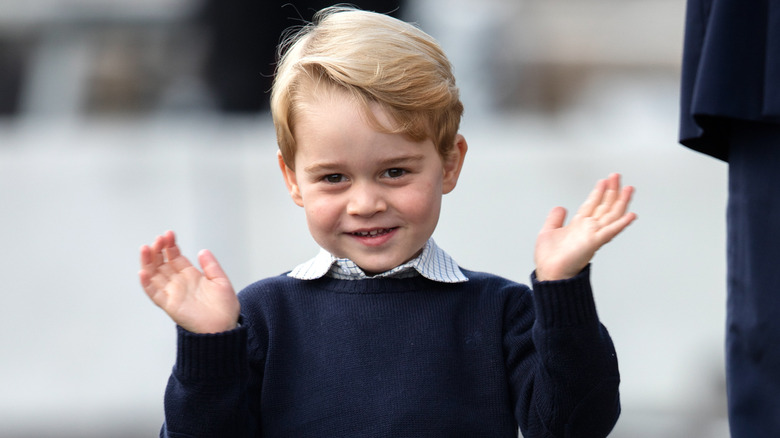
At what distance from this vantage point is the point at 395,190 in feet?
6.16

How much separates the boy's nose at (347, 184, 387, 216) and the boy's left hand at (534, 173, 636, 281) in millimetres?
270

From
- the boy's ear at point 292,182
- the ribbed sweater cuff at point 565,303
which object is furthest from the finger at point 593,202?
the boy's ear at point 292,182

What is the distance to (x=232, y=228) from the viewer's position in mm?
5699

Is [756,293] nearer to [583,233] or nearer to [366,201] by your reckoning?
[583,233]

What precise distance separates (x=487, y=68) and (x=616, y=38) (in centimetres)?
138

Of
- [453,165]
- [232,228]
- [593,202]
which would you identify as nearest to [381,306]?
[453,165]

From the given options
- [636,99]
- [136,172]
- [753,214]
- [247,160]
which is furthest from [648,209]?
[753,214]

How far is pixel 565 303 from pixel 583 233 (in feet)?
0.38

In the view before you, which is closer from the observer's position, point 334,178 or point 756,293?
point 756,293

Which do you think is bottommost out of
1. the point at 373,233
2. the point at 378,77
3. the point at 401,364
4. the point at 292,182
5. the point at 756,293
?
the point at 401,364

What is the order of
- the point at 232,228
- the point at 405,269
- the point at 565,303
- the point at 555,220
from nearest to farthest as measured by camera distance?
the point at 565,303 → the point at 555,220 → the point at 405,269 → the point at 232,228

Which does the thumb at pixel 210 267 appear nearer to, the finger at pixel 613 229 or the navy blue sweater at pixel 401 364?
the navy blue sweater at pixel 401 364

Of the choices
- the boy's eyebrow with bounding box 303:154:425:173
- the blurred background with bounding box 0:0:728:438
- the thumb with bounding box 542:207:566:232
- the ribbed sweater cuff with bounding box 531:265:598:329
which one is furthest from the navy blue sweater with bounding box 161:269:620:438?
the blurred background with bounding box 0:0:728:438

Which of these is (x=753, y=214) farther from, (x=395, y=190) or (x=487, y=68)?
(x=487, y=68)
